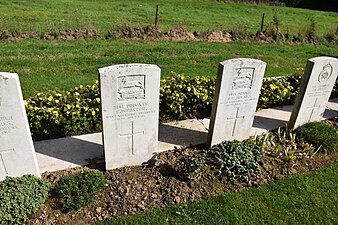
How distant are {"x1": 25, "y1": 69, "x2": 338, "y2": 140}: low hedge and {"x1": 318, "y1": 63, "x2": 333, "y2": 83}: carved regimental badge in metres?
1.21

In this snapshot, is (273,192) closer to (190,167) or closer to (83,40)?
(190,167)

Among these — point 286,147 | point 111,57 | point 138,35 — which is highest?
point 138,35

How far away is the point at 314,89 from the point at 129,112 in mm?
3343

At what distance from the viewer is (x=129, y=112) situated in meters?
4.09

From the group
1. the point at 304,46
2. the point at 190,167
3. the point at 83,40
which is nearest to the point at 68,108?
the point at 190,167

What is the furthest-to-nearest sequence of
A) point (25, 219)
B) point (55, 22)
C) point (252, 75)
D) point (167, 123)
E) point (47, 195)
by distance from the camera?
point (55, 22) → point (167, 123) → point (252, 75) → point (47, 195) → point (25, 219)

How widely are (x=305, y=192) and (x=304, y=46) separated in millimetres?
9565

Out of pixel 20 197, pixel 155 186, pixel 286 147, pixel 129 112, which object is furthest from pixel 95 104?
pixel 286 147

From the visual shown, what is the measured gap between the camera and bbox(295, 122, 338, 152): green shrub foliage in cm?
516

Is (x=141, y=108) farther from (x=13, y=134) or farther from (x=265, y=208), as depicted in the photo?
(x=265, y=208)

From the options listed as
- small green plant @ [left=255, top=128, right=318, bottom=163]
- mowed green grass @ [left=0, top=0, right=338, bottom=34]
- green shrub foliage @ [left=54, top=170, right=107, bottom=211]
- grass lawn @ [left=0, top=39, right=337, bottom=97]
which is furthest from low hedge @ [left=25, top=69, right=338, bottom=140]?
mowed green grass @ [left=0, top=0, right=338, bottom=34]

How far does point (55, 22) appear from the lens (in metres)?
11.9

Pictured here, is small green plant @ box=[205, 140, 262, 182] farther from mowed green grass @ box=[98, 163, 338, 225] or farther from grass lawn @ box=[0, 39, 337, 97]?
grass lawn @ box=[0, 39, 337, 97]

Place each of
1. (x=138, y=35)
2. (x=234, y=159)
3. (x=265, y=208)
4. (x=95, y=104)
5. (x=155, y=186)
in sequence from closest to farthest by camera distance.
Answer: (x=265, y=208)
(x=155, y=186)
(x=234, y=159)
(x=95, y=104)
(x=138, y=35)
